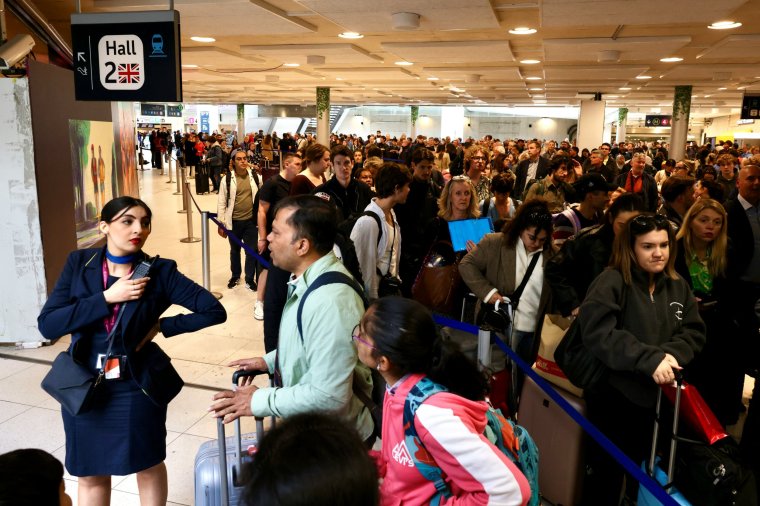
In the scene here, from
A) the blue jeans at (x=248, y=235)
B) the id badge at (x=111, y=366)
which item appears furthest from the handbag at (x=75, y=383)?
the blue jeans at (x=248, y=235)

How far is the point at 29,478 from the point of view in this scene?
1122 millimetres

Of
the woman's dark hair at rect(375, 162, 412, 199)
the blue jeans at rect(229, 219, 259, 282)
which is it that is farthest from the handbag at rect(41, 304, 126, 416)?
the blue jeans at rect(229, 219, 259, 282)

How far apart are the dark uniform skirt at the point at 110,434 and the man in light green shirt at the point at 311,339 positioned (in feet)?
2.32

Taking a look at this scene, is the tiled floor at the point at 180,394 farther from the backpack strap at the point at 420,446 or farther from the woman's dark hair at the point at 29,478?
the woman's dark hair at the point at 29,478

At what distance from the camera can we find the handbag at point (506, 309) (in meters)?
3.52

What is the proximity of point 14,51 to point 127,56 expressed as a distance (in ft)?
3.48

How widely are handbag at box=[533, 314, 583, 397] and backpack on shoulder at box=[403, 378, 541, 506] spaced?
162 centimetres

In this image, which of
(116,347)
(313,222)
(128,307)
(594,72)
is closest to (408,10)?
(313,222)

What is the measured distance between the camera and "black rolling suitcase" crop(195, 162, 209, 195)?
18.5 m

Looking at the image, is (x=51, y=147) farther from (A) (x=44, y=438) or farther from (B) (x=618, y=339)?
(B) (x=618, y=339)

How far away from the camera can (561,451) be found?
10.4 ft

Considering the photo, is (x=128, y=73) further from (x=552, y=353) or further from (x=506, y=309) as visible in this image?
(x=552, y=353)

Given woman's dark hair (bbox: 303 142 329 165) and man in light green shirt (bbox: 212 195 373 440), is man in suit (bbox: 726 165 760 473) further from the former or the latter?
woman's dark hair (bbox: 303 142 329 165)

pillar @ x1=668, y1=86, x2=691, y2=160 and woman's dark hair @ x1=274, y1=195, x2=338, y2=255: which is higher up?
pillar @ x1=668, y1=86, x2=691, y2=160
